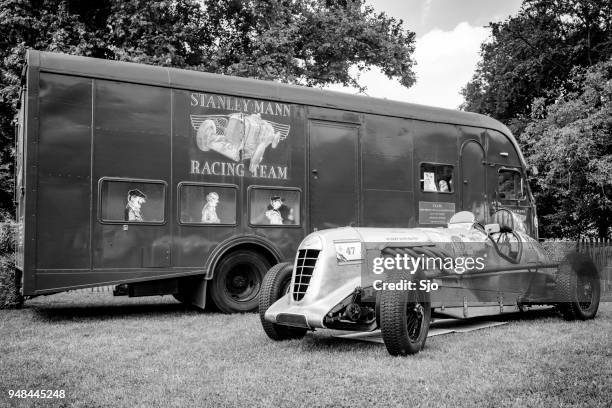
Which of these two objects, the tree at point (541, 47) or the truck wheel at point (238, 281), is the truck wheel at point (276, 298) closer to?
the truck wheel at point (238, 281)

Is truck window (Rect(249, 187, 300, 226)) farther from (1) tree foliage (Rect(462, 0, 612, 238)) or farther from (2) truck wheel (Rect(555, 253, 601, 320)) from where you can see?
(1) tree foliage (Rect(462, 0, 612, 238))

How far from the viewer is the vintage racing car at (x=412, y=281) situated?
6625mm

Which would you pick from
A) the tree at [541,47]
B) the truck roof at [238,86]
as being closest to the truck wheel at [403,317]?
the truck roof at [238,86]

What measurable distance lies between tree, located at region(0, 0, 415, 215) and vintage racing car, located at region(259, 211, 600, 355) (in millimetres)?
10722

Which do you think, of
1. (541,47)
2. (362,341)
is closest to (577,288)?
(362,341)

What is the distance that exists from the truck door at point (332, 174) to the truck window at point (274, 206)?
31 cm

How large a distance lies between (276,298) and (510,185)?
7.48 metres

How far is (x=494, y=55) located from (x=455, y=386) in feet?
91.0

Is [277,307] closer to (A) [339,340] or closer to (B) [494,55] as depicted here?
(A) [339,340]

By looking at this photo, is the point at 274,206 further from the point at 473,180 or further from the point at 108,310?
the point at 473,180

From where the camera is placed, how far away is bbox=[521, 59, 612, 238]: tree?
788 inches

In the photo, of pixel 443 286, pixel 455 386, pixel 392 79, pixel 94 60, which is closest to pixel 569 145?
pixel 392 79

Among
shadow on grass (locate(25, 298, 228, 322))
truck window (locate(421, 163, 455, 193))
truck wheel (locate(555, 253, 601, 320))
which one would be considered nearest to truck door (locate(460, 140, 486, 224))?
truck window (locate(421, 163, 455, 193))

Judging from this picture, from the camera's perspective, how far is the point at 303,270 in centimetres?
715
